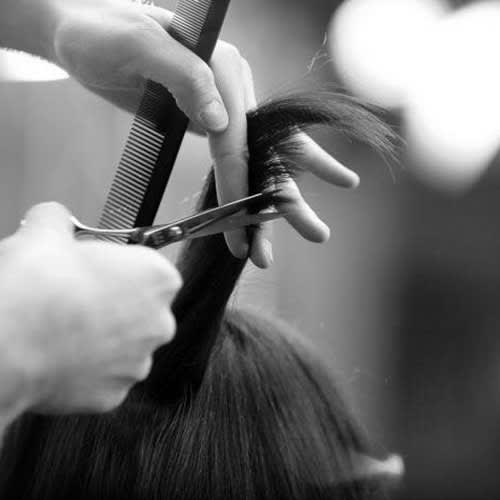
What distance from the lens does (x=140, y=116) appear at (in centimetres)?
77

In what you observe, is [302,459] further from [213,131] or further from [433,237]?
[433,237]

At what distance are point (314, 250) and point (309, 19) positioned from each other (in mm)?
638

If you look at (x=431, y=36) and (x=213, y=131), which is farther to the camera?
(x=431, y=36)

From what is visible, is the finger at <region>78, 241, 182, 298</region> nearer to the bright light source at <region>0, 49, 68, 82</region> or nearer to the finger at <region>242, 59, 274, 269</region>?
the finger at <region>242, 59, 274, 269</region>

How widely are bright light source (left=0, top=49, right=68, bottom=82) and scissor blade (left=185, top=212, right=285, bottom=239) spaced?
12.8 inches

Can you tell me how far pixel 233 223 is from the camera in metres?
0.70

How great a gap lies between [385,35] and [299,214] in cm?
161

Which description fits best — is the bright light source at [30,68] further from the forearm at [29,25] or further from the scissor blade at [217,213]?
the scissor blade at [217,213]

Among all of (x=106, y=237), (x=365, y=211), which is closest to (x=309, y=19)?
(x=365, y=211)

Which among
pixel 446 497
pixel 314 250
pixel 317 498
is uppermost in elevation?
pixel 317 498

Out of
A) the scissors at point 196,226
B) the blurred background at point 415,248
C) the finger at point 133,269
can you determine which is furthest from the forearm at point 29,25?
the blurred background at point 415,248

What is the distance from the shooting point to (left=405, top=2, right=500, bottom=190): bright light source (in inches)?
88.7

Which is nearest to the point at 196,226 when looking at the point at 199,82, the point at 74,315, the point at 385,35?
the point at 199,82

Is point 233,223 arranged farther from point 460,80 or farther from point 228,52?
point 460,80
